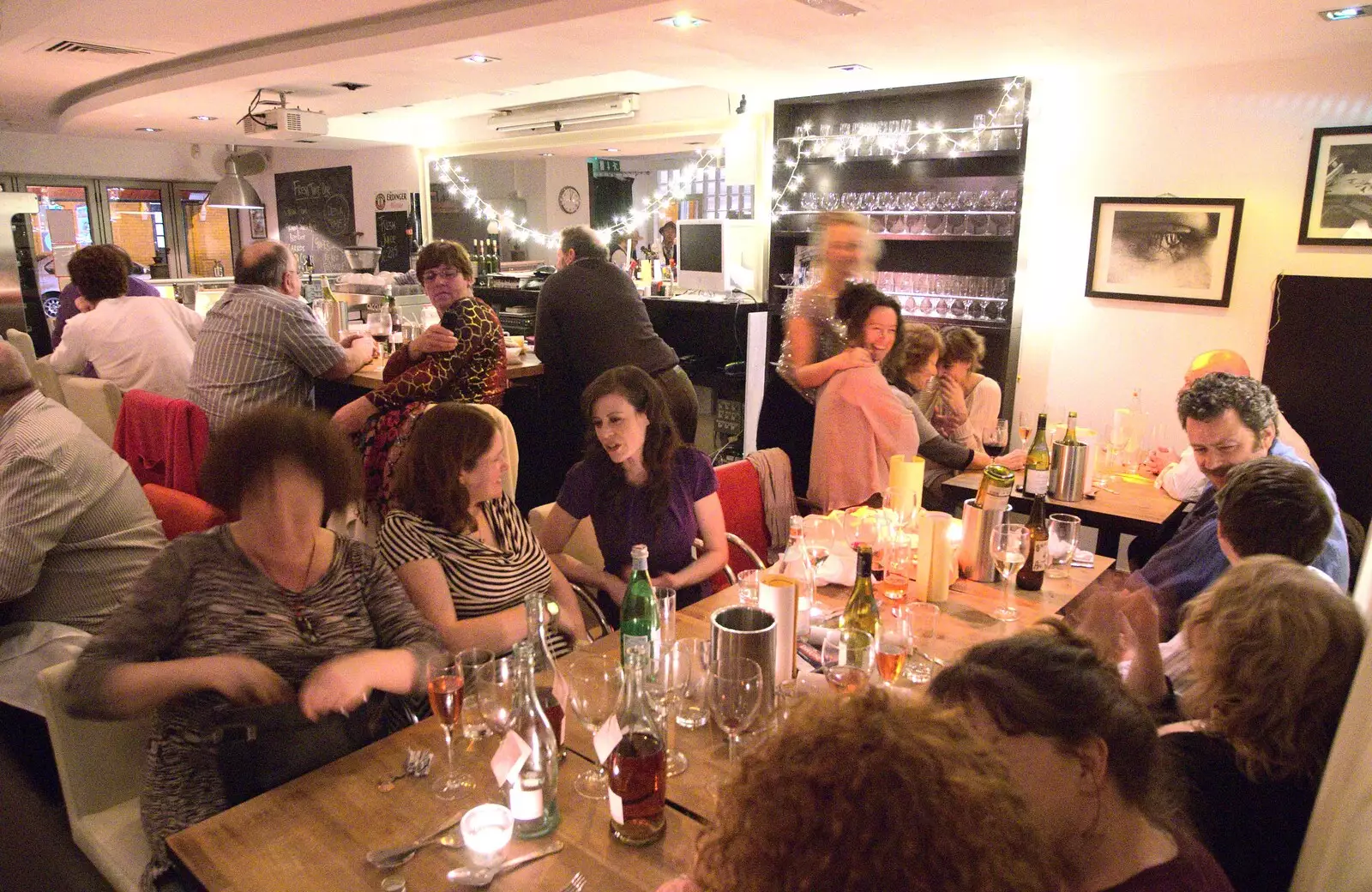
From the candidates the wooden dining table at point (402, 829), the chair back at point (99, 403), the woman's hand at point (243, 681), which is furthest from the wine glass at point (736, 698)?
the chair back at point (99, 403)

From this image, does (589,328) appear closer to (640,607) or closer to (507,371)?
(507,371)

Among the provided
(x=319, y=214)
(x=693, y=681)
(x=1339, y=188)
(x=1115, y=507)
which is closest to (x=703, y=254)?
(x=1339, y=188)

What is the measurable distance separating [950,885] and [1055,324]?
507 centimetres

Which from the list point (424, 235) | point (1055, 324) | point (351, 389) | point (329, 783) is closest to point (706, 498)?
point (329, 783)

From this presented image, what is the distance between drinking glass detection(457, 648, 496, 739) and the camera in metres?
1.44

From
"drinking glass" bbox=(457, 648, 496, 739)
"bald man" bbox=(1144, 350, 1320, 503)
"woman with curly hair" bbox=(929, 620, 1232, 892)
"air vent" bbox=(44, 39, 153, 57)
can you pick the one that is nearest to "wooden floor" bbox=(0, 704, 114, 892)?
"drinking glass" bbox=(457, 648, 496, 739)

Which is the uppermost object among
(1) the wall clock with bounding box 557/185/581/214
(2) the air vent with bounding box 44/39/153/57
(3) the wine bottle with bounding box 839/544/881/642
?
(2) the air vent with bounding box 44/39/153/57

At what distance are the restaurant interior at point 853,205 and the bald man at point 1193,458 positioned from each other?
0.27 ft

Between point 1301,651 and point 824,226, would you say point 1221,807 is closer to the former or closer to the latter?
point 1301,651

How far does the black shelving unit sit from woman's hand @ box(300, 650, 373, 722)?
4.52 meters

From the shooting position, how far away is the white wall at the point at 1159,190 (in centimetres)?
434

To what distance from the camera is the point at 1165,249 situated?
478cm

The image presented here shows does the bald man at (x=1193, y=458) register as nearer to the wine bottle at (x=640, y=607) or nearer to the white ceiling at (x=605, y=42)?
the white ceiling at (x=605, y=42)

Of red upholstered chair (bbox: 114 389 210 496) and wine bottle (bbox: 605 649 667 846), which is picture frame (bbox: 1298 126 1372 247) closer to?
wine bottle (bbox: 605 649 667 846)
